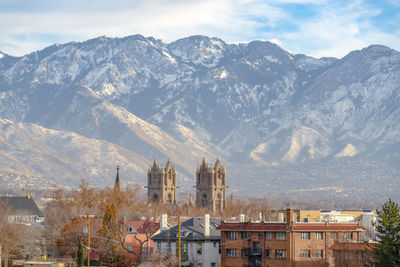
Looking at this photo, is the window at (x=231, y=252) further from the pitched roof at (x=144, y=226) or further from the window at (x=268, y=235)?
the pitched roof at (x=144, y=226)

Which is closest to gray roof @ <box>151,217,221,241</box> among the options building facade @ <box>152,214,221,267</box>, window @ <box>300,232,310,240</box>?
building facade @ <box>152,214,221,267</box>

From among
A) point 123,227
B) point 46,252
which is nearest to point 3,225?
point 46,252

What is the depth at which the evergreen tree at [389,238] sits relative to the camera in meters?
104

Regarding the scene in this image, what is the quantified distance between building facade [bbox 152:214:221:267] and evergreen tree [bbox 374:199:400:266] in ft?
104

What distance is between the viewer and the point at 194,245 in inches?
5374

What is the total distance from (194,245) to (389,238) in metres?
36.4

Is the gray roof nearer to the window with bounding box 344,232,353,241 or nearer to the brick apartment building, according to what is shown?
the brick apartment building

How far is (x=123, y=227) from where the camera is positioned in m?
157

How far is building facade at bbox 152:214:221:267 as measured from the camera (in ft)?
444

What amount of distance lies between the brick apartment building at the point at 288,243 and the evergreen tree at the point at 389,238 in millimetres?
11933

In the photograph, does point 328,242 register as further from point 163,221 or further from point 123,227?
point 123,227

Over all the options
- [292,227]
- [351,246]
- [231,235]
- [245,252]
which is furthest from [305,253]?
[231,235]

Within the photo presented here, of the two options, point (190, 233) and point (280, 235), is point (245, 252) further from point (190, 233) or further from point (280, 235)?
point (190, 233)

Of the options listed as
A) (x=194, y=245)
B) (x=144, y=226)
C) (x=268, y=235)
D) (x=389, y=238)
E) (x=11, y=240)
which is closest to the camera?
(x=389, y=238)
